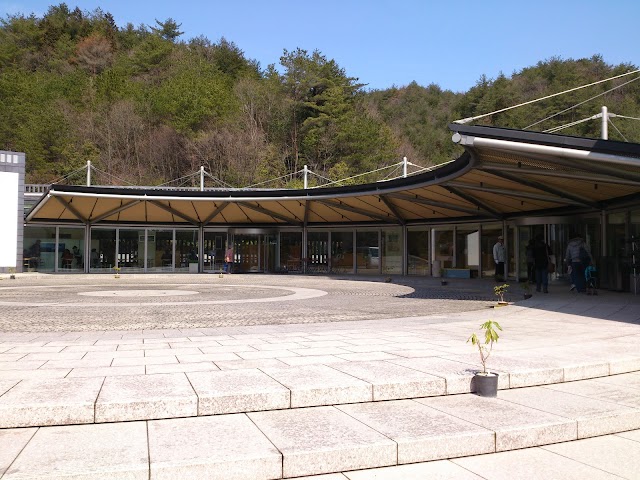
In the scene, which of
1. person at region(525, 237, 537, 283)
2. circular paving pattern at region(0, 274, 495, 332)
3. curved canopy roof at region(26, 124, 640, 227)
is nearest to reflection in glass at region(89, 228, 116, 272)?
curved canopy roof at region(26, 124, 640, 227)

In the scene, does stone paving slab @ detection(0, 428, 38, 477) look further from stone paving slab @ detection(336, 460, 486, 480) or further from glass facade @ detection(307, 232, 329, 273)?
glass facade @ detection(307, 232, 329, 273)

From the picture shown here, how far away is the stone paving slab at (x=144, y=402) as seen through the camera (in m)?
4.30

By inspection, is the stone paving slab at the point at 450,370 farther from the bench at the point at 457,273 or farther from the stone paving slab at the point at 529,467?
the bench at the point at 457,273

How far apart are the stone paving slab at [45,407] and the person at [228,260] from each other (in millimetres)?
26327

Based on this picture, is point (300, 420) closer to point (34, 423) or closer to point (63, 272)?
point (34, 423)

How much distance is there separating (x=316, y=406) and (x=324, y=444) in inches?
37.9

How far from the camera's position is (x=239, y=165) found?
49.5 metres

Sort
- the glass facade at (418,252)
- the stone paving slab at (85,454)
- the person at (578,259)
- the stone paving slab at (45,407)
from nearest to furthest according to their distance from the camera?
the stone paving slab at (85,454), the stone paving slab at (45,407), the person at (578,259), the glass facade at (418,252)

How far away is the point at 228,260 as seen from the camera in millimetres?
30672

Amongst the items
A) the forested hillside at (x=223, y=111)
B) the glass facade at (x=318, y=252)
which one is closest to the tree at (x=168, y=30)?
the forested hillside at (x=223, y=111)

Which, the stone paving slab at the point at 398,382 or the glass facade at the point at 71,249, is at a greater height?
the glass facade at the point at 71,249

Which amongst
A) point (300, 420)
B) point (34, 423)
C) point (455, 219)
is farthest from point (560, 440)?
point (455, 219)

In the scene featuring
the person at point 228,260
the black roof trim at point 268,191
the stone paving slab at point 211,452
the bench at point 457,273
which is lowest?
the stone paving slab at point 211,452

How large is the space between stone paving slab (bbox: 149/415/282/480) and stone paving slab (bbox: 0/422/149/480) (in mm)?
110
